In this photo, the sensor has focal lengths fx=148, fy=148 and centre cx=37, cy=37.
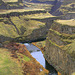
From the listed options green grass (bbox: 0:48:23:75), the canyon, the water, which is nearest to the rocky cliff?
the canyon

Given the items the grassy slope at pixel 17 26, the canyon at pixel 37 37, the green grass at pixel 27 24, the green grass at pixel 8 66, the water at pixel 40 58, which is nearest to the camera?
the green grass at pixel 8 66

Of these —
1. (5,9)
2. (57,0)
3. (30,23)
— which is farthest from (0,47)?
(57,0)

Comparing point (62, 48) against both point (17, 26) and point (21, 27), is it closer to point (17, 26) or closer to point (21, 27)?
point (21, 27)

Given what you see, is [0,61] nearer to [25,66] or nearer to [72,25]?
[25,66]

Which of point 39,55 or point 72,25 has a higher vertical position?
point 72,25

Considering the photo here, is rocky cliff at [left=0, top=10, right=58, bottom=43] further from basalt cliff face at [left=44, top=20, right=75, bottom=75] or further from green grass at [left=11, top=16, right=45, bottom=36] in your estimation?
basalt cliff face at [left=44, top=20, right=75, bottom=75]

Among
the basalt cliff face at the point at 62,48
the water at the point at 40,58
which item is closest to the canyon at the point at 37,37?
the basalt cliff face at the point at 62,48

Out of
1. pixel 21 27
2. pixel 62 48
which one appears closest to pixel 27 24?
pixel 21 27

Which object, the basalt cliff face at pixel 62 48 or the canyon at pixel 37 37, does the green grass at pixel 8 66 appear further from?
the basalt cliff face at pixel 62 48
